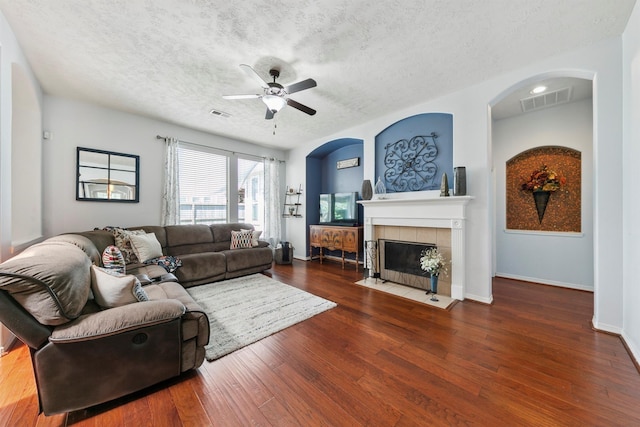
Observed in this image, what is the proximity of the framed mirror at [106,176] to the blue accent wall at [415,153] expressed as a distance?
4244 mm

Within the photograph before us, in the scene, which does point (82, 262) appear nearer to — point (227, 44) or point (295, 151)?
point (227, 44)

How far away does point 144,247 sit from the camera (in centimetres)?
331

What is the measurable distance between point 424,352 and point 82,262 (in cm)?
267

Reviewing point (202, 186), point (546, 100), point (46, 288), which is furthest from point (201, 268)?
point (546, 100)

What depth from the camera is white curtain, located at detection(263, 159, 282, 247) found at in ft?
18.8

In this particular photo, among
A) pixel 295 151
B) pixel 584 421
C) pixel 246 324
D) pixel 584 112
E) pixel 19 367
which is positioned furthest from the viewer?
pixel 295 151

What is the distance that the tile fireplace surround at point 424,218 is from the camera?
307cm

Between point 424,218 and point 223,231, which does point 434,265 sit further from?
point 223,231

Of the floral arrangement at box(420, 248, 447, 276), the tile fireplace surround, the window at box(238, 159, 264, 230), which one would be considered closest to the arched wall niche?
the tile fireplace surround

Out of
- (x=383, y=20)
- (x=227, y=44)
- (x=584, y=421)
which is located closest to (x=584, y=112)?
(x=383, y=20)

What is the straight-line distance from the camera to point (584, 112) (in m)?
3.38

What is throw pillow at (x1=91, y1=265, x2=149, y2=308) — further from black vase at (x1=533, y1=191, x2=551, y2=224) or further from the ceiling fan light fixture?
black vase at (x1=533, y1=191, x2=551, y2=224)

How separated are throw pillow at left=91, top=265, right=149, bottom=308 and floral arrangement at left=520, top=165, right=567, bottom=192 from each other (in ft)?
17.5

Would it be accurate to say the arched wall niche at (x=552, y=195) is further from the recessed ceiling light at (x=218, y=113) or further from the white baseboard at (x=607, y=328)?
the recessed ceiling light at (x=218, y=113)
